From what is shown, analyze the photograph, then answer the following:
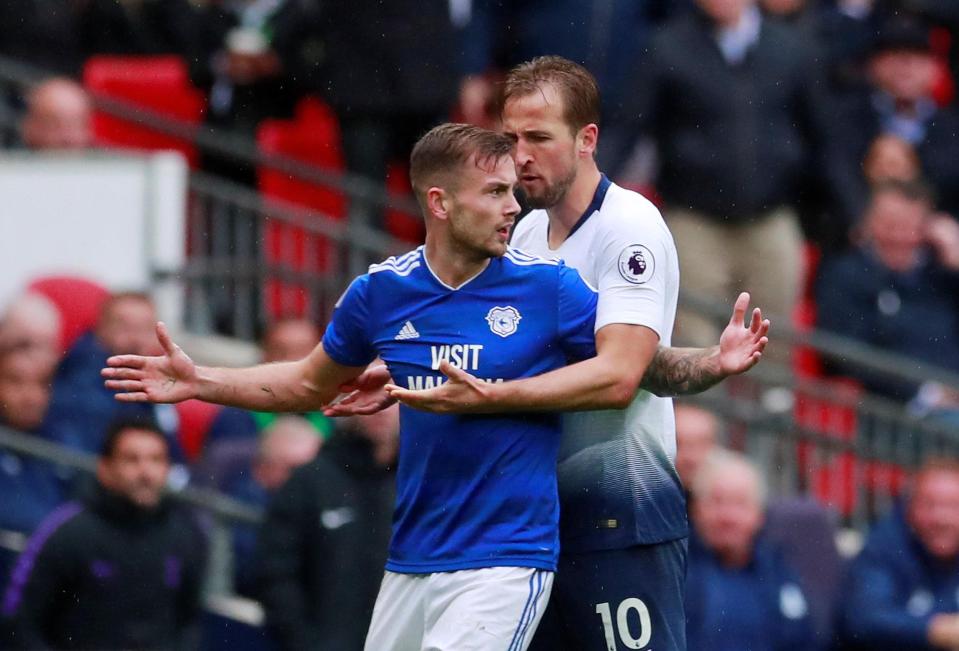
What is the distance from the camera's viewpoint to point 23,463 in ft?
34.0

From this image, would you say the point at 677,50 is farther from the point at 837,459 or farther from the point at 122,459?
the point at 122,459

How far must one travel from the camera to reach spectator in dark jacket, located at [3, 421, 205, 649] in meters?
9.61

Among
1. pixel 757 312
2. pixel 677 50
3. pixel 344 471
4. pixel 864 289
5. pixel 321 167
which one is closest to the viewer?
pixel 757 312

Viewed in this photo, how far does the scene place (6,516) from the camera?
10.2 metres

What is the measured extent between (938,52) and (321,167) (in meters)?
4.42

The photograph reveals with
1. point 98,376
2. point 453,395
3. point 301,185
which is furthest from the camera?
point 301,185

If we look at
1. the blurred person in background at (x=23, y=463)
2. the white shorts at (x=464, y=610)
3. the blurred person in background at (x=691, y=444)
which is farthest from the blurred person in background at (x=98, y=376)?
the white shorts at (x=464, y=610)

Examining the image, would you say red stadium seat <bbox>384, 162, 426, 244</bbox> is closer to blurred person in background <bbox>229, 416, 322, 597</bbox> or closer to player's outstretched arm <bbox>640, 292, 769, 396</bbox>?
blurred person in background <bbox>229, 416, 322, 597</bbox>

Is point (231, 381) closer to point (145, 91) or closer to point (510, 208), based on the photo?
point (510, 208)

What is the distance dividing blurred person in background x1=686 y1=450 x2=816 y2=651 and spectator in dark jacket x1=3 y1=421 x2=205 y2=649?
94.0 inches

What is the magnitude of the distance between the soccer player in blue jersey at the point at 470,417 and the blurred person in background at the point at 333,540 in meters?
3.12

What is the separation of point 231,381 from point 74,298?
5256 millimetres

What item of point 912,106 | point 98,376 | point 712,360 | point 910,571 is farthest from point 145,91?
point 712,360

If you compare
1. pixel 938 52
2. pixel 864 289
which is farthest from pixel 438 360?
pixel 938 52
